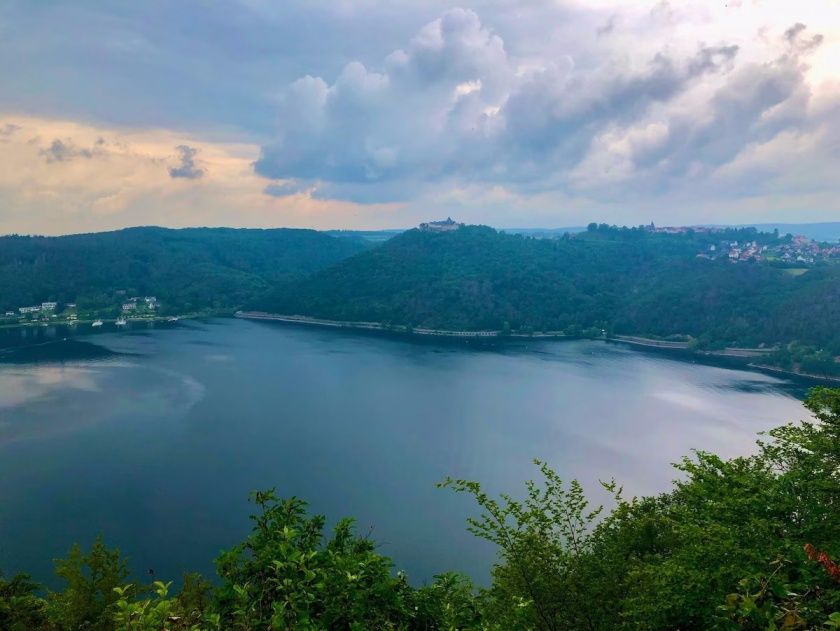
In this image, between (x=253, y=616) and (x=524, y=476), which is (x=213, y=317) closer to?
(x=524, y=476)

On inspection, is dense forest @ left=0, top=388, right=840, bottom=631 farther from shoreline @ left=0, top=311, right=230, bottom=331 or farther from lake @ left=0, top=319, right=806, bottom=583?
shoreline @ left=0, top=311, right=230, bottom=331

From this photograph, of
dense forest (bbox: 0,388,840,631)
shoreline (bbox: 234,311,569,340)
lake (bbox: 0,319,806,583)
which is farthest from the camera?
shoreline (bbox: 234,311,569,340)

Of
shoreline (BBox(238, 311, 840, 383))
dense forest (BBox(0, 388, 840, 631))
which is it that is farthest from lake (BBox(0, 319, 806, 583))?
dense forest (BBox(0, 388, 840, 631))

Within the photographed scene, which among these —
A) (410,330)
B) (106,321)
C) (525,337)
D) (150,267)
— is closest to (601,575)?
(525,337)

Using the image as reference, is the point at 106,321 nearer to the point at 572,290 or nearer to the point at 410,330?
the point at 410,330

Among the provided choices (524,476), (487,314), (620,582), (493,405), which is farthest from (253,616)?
(487,314)

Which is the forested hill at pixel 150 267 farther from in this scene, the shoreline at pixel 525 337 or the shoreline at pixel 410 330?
the shoreline at pixel 410 330

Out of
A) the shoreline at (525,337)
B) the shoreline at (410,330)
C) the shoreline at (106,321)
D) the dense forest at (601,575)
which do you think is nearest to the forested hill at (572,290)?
the shoreline at (410,330)
